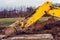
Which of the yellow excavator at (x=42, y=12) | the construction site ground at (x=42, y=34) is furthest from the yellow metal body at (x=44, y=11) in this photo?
the construction site ground at (x=42, y=34)

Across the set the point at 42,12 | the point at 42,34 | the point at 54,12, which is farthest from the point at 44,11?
the point at 42,34

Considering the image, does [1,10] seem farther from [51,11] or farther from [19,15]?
[51,11]

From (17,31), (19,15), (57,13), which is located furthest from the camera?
(19,15)

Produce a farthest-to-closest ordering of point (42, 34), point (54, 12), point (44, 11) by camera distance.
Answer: point (42, 34), point (44, 11), point (54, 12)

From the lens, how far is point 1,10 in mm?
26047

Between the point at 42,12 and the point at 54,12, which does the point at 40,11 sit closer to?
the point at 42,12

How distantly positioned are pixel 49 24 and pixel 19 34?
539cm

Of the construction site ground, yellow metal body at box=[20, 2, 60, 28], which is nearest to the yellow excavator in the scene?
yellow metal body at box=[20, 2, 60, 28]

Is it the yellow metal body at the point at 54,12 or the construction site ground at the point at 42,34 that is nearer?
the yellow metal body at the point at 54,12

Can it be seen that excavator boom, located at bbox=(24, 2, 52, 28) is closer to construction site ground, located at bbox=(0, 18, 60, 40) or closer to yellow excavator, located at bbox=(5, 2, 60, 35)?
yellow excavator, located at bbox=(5, 2, 60, 35)

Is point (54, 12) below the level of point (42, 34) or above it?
above

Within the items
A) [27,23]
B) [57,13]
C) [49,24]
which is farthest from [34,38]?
[49,24]

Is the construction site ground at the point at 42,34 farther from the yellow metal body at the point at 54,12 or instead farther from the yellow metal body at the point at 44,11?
the yellow metal body at the point at 54,12

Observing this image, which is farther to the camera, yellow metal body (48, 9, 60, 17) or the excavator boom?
the excavator boom
